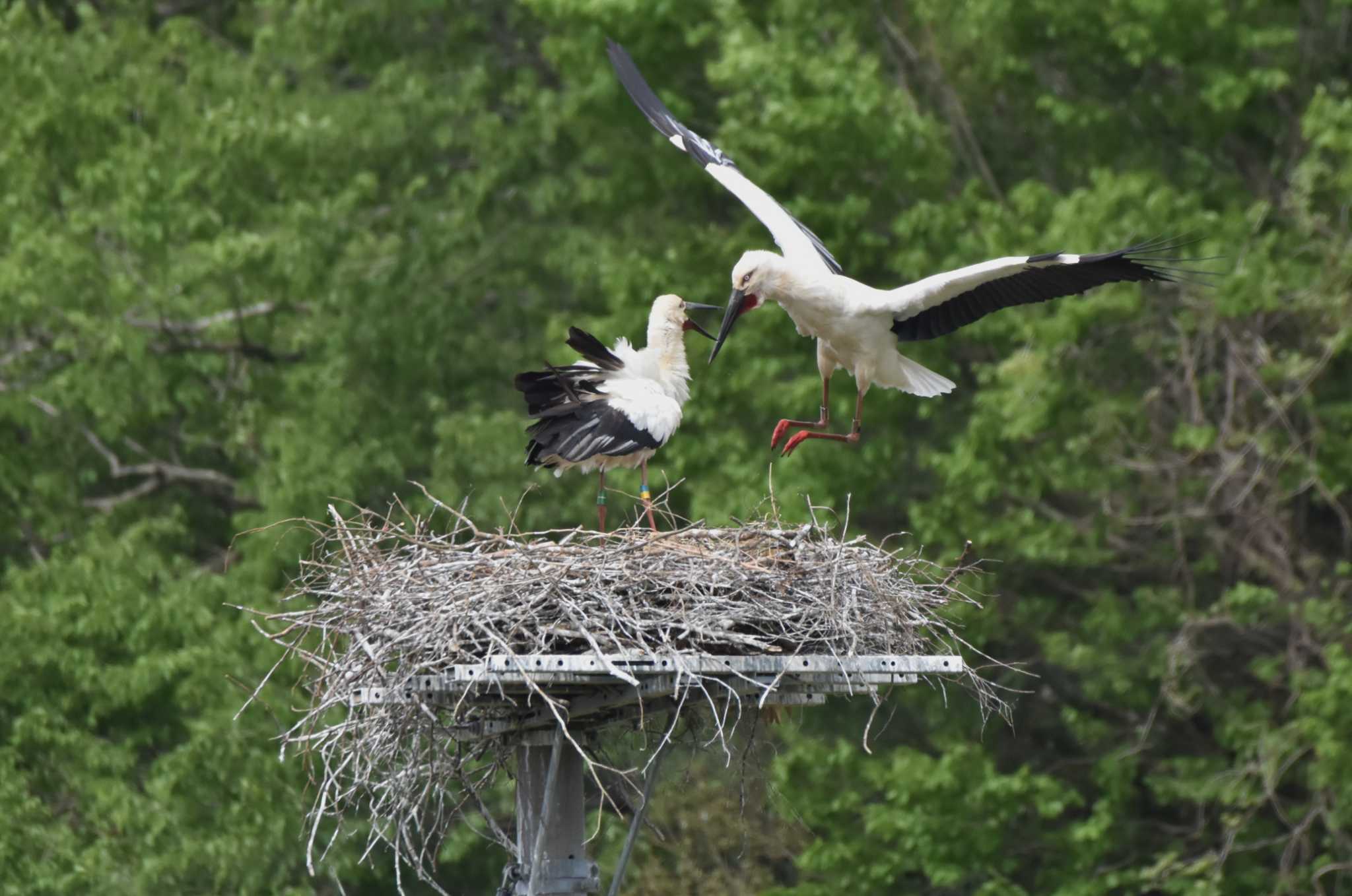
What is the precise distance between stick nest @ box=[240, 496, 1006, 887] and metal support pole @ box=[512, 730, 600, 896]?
105mm

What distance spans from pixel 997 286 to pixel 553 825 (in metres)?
3.05

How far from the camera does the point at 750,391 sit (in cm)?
1681

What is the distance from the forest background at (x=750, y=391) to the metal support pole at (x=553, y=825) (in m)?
5.96

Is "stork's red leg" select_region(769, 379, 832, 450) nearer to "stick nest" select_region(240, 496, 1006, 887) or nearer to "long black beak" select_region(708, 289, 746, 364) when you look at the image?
"long black beak" select_region(708, 289, 746, 364)

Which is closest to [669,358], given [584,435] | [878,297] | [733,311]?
[733,311]

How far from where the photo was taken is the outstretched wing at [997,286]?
28.8ft

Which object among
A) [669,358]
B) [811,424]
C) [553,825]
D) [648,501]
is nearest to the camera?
[553,825]

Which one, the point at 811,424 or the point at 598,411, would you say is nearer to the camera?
the point at 598,411

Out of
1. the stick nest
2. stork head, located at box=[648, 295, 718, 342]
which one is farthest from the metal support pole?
stork head, located at box=[648, 295, 718, 342]

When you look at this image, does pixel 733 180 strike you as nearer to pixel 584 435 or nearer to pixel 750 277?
pixel 750 277

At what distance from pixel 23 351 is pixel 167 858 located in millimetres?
5274

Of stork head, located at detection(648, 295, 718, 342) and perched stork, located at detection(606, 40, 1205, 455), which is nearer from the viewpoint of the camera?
perched stork, located at detection(606, 40, 1205, 455)

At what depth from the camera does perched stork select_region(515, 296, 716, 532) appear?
9.14 metres

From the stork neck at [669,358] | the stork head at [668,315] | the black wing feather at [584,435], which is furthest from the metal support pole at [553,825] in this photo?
the stork head at [668,315]
